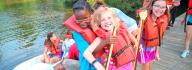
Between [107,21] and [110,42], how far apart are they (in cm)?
15

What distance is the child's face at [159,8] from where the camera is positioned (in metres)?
2.88

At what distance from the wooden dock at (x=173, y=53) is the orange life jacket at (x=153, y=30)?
0.99 meters

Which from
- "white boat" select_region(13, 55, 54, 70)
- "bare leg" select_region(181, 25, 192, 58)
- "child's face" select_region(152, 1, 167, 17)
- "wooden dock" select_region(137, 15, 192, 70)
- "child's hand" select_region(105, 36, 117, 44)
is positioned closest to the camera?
"child's hand" select_region(105, 36, 117, 44)

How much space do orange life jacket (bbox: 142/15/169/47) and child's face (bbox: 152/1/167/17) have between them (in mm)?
64

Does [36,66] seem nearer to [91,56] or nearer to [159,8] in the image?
[159,8]

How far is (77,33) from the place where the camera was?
216 cm

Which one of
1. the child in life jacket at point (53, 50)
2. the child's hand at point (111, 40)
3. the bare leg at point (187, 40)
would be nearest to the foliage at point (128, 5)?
the child in life jacket at point (53, 50)

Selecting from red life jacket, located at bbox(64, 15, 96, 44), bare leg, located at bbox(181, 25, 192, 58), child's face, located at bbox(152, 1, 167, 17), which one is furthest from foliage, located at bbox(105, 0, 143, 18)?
red life jacket, located at bbox(64, 15, 96, 44)

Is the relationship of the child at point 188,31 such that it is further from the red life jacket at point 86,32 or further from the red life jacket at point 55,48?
the red life jacket at point 55,48

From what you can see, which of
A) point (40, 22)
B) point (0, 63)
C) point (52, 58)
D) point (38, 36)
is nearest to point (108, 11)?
point (52, 58)

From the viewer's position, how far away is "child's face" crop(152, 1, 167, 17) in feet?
9.45

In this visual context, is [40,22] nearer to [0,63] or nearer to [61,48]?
[0,63]

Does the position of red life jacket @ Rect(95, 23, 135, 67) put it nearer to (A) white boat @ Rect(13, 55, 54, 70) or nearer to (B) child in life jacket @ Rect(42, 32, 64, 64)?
(A) white boat @ Rect(13, 55, 54, 70)

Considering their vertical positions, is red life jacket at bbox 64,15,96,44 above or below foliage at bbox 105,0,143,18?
above
